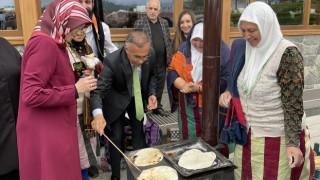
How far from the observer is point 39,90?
1.61 m

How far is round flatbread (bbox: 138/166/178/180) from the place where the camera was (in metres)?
1.67

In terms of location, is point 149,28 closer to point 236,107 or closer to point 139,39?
point 139,39

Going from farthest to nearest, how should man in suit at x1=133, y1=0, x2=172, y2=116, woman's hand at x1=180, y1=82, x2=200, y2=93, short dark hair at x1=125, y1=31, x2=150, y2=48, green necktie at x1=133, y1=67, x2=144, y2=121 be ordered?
man in suit at x1=133, y1=0, x2=172, y2=116
green necktie at x1=133, y1=67, x2=144, y2=121
woman's hand at x1=180, y1=82, x2=200, y2=93
short dark hair at x1=125, y1=31, x2=150, y2=48

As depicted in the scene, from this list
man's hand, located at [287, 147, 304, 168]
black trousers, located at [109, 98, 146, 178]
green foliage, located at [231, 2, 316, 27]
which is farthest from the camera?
green foliage, located at [231, 2, 316, 27]

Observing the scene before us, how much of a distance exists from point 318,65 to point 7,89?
5.99m

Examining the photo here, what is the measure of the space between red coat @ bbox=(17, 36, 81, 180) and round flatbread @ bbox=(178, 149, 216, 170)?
717mm

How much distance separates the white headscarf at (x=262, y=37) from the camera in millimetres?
1698

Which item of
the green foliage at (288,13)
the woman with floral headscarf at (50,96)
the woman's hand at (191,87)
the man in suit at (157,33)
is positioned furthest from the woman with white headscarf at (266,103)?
the green foliage at (288,13)

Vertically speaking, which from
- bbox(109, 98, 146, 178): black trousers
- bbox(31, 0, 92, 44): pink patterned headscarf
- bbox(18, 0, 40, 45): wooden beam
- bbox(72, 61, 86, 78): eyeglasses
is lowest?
bbox(109, 98, 146, 178): black trousers

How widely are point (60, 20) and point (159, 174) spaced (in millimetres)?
1041

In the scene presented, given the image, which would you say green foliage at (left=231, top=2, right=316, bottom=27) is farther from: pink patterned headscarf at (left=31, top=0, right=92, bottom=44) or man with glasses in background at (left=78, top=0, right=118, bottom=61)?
pink patterned headscarf at (left=31, top=0, right=92, bottom=44)

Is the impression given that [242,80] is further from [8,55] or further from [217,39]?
[8,55]

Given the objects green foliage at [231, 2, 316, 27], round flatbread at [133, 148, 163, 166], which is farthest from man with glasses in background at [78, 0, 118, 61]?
green foliage at [231, 2, 316, 27]

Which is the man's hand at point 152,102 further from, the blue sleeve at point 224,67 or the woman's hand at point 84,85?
the woman's hand at point 84,85
